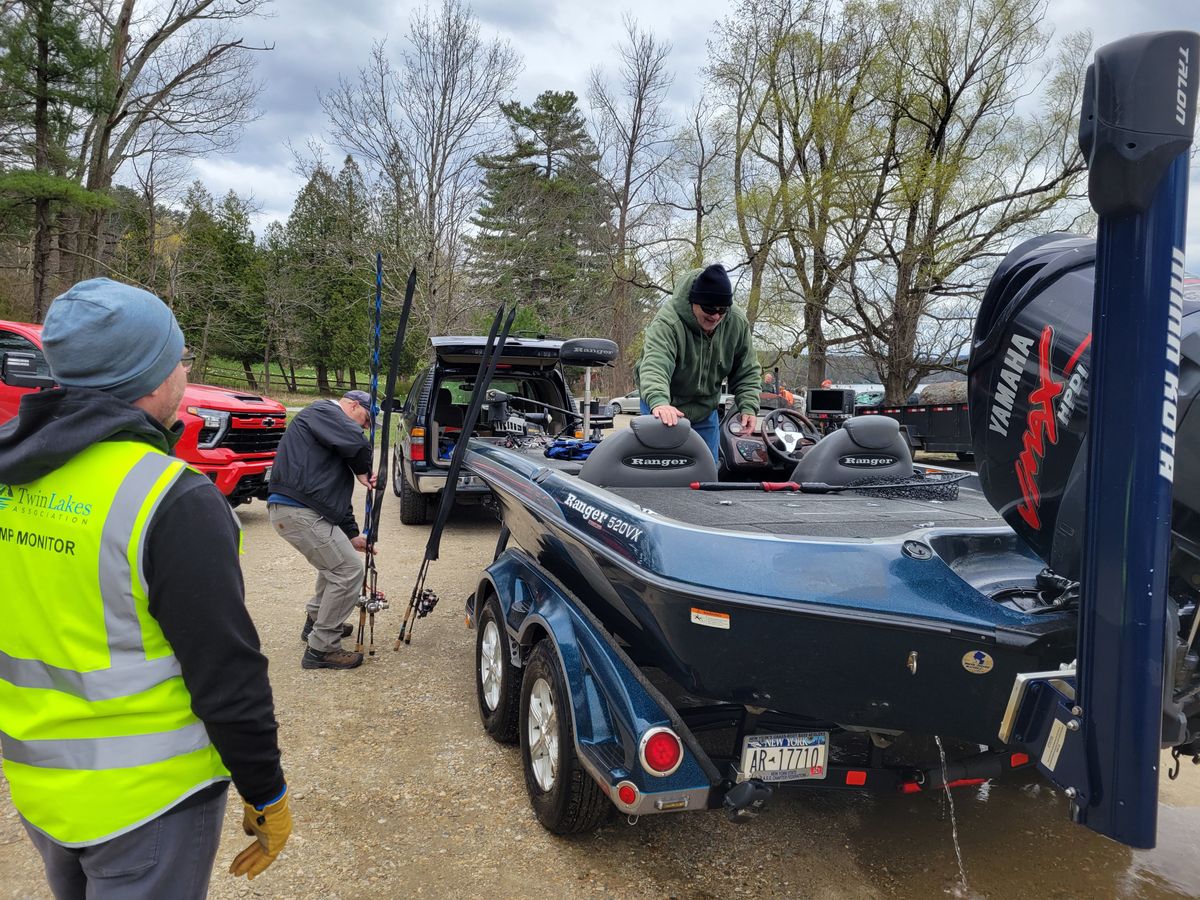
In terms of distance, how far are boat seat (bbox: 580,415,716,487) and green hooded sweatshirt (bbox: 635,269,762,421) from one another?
0.70 m

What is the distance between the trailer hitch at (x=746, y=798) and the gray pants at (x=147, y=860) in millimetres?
1364

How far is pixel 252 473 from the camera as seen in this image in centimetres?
→ 796

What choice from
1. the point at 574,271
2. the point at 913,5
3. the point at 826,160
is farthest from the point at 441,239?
the point at 913,5

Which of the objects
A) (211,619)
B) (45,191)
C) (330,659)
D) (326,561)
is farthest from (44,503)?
(45,191)

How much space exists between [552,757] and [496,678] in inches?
38.8

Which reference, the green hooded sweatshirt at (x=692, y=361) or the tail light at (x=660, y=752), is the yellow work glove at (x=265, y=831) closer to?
the tail light at (x=660, y=752)

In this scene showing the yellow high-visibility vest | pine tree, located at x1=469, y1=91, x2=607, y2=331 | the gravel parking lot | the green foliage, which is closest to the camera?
the yellow high-visibility vest

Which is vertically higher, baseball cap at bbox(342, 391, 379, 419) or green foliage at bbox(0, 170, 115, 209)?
green foliage at bbox(0, 170, 115, 209)

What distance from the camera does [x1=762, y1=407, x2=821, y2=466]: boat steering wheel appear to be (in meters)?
5.05

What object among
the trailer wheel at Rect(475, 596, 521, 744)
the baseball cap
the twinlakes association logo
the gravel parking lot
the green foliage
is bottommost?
the gravel parking lot

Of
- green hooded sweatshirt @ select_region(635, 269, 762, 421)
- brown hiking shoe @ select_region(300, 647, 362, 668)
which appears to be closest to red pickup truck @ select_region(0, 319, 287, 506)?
brown hiking shoe @ select_region(300, 647, 362, 668)

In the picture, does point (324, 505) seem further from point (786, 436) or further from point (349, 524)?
point (786, 436)

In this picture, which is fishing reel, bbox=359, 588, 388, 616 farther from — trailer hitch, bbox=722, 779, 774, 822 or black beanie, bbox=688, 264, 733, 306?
trailer hitch, bbox=722, 779, 774, 822

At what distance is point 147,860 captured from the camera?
4.51ft
